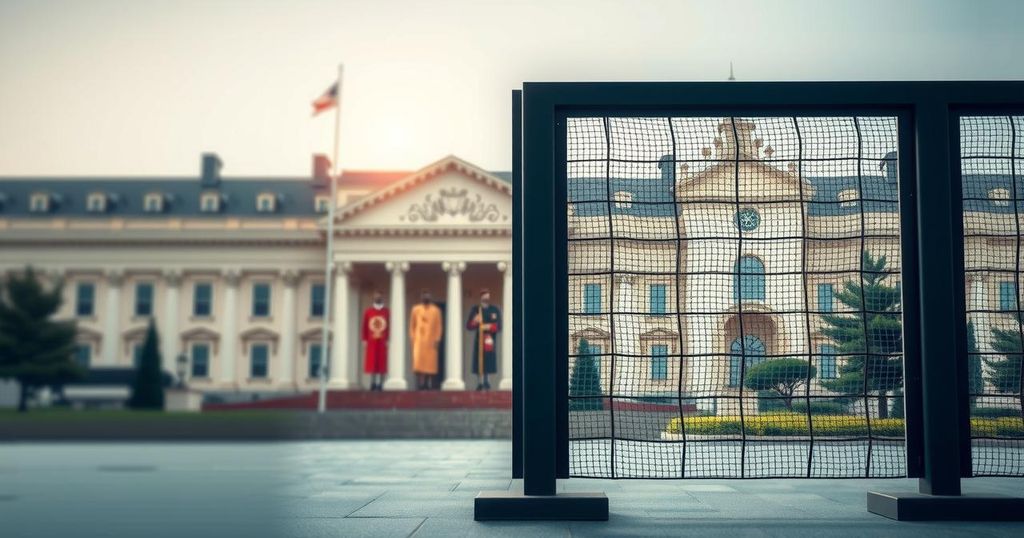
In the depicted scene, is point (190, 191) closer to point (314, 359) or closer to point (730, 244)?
point (314, 359)

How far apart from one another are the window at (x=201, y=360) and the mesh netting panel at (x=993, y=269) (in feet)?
208

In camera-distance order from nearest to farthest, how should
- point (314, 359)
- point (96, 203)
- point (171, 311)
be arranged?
point (171, 311) < point (314, 359) < point (96, 203)

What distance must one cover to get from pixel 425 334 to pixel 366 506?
126 ft

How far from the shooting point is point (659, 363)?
736 centimetres

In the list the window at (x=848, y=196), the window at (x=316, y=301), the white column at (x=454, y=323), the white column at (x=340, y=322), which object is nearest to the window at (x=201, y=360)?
the window at (x=316, y=301)

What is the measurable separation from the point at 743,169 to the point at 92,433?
8.28 meters

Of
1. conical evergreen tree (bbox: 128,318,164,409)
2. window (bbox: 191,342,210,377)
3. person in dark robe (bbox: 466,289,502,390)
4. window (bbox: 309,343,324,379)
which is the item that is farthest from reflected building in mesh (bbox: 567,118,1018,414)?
window (bbox: 191,342,210,377)

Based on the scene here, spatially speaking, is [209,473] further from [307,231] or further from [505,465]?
[307,231]

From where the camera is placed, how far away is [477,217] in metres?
55.4

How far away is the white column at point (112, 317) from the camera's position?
198 ft

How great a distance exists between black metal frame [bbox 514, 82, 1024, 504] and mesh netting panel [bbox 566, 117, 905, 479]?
163 mm

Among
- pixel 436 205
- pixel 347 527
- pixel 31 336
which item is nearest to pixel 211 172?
pixel 436 205

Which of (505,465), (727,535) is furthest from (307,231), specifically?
(727,535)

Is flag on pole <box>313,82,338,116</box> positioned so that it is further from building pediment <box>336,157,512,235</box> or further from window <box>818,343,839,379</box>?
window <box>818,343,839,379</box>
